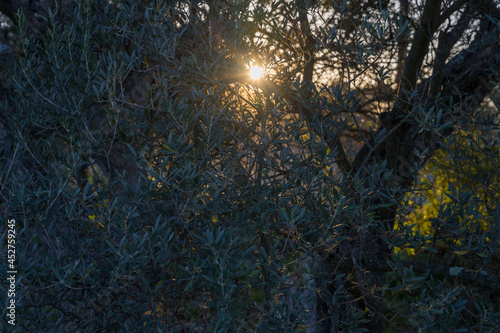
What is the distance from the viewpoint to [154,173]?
227cm

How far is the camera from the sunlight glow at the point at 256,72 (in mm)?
→ 2840

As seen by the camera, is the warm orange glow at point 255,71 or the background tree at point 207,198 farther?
the warm orange glow at point 255,71

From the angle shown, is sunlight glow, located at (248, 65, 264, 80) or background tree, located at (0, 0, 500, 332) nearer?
background tree, located at (0, 0, 500, 332)

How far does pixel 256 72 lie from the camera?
113 inches

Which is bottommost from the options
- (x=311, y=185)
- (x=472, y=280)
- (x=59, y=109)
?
(x=472, y=280)

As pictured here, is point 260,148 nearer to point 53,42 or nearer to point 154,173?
point 154,173

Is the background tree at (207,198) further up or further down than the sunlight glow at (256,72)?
further down

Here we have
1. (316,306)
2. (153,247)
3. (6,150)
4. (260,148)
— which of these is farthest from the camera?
(316,306)

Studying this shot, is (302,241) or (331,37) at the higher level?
(331,37)

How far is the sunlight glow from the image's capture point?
2840 millimetres

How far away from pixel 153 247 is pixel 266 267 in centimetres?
64

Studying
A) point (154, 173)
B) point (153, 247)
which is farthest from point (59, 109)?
Result: point (153, 247)

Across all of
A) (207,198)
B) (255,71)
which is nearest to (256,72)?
(255,71)

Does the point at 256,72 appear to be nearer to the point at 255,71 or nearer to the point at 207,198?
the point at 255,71
